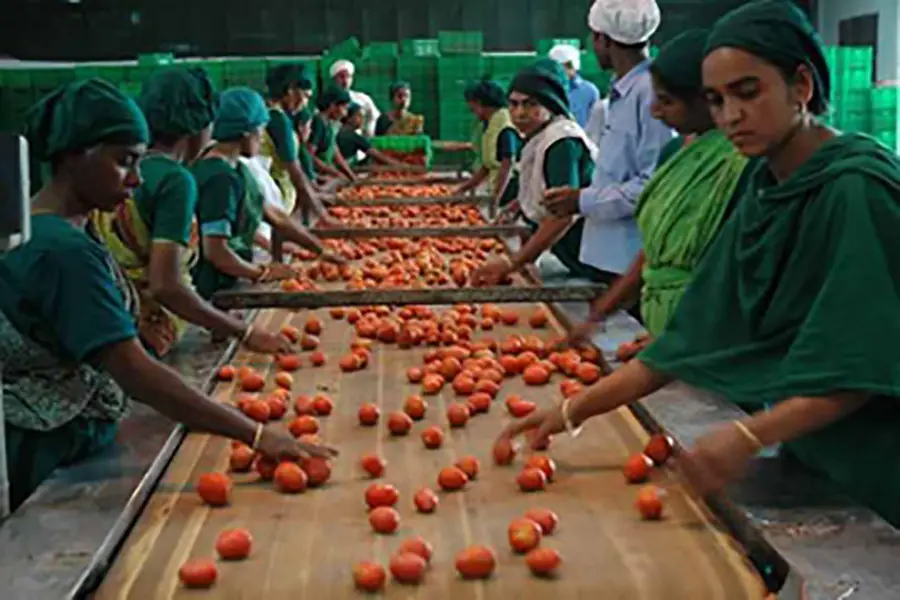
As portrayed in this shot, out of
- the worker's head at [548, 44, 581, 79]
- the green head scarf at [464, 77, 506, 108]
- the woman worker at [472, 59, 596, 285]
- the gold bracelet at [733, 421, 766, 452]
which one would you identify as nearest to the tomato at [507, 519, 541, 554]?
the gold bracelet at [733, 421, 766, 452]

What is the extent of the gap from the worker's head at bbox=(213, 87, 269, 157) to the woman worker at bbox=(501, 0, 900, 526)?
2.77 metres

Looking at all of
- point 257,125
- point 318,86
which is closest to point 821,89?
point 257,125

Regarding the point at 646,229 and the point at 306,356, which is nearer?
the point at 646,229

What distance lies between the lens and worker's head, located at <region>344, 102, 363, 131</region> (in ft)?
36.2

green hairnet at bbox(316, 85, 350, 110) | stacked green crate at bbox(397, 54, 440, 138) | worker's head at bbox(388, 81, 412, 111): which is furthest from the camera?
stacked green crate at bbox(397, 54, 440, 138)

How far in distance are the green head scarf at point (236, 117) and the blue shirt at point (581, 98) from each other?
171 inches

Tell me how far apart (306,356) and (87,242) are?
1.46 metres

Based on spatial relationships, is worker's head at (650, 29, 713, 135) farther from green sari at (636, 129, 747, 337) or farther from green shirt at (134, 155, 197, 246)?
green shirt at (134, 155, 197, 246)

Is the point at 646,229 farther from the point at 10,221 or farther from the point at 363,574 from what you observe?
the point at 10,221

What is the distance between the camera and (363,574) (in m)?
1.81

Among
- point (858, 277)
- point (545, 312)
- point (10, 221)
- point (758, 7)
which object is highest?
point (758, 7)

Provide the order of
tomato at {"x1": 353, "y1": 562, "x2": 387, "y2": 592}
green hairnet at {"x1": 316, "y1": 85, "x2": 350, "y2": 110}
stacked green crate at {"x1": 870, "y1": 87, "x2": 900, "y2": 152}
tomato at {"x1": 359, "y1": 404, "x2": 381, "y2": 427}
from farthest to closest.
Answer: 1. stacked green crate at {"x1": 870, "y1": 87, "x2": 900, "y2": 152}
2. green hairnet at {"x1": 316, "y1": 85, "x2": 350, "y2": 110}
3. tomato at {"x1": 359, "y1": 404, "x2": 381, "y2": 427}
4. tomato at {"x1": 353, "y1": 562, "x2": 387, "y2": 592}

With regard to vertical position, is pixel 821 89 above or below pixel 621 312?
above

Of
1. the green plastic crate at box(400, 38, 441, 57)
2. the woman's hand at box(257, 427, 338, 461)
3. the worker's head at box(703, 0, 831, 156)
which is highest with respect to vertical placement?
the green plastic crate at box(400, 38, 441, 57)
